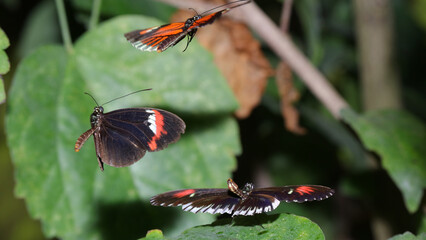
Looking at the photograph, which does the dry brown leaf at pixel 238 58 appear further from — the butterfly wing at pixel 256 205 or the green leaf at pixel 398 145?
the butterfly wing at pixel 256 205

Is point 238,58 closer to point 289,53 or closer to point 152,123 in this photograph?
point 289,53

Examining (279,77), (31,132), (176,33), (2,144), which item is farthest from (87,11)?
(2,144)

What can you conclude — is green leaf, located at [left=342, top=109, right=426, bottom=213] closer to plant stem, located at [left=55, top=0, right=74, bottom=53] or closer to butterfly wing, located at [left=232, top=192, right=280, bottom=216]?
butterfly wing, located at [left=232, top=192, right=280, bottom=216]

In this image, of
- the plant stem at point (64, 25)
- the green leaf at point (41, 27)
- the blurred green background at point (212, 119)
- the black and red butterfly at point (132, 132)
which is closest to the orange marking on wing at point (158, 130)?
the black and red butterfly at point (132, 132)

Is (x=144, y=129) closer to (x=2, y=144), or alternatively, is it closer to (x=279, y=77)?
(x=279, y=77)

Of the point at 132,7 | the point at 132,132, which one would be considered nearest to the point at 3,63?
the point at 132,132
